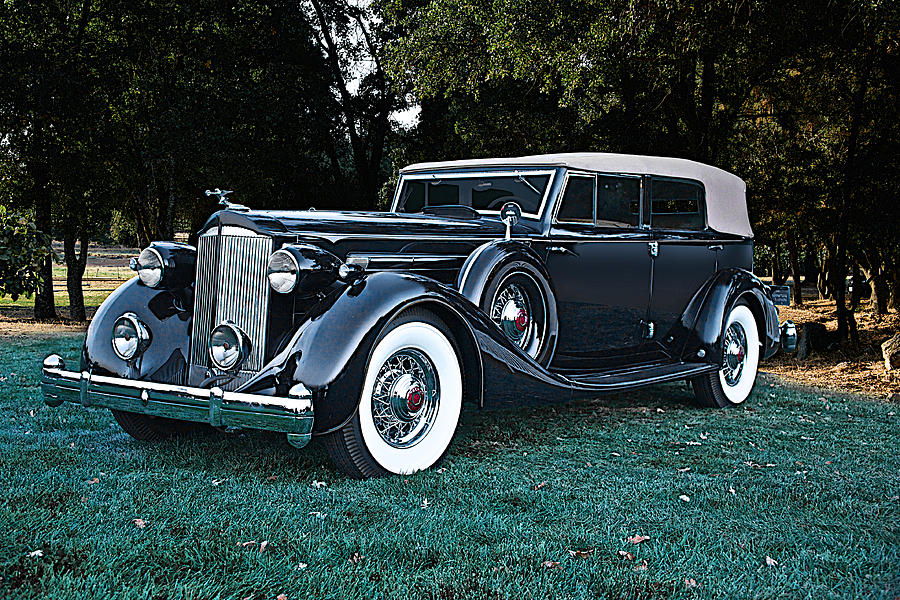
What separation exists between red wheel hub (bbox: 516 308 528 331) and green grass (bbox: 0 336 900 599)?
2.65 feet

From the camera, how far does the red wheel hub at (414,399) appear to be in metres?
4.58

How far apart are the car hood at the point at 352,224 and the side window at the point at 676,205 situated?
160 centimetres

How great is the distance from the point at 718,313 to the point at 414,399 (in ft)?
11.4

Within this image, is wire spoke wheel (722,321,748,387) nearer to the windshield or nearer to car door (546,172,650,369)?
car door (546,172,650,369)

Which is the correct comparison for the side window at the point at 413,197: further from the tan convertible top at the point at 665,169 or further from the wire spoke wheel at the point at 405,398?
the wire spoke wheel at the point at 405,398

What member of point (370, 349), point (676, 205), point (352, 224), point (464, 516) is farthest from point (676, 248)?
point (464, 516)

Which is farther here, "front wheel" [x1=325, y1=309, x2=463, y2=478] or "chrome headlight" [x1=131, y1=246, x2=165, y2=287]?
"chrome headlight" [x1=131, y1=246, x2=165, y2=287]

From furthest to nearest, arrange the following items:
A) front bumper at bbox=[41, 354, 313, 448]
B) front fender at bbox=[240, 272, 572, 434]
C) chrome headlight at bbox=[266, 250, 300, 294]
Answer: chrome headlight at bbox=[266, 250, 300, 294] → front fender at bbox=[240, 272, 572, 434] → front bumper at bbox=[41, 354, 313, 448]

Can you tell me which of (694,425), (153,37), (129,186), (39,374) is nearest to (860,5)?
(694,425)

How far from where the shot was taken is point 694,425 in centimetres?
635

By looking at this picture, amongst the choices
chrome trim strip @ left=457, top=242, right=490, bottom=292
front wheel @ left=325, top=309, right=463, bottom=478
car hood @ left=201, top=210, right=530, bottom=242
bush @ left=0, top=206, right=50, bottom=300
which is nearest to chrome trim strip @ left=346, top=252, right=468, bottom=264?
car hood @ left=201, top=210, right=530, bottom=242

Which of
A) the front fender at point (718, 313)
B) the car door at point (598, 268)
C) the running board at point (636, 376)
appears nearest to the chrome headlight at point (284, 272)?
the running board at point (636, 376)

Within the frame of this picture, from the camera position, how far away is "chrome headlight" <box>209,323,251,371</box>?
4.72 meters

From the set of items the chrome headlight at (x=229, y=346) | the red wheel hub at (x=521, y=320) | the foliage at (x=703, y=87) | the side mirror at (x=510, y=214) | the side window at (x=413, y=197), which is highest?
the foliage at (x=703, y=87)
